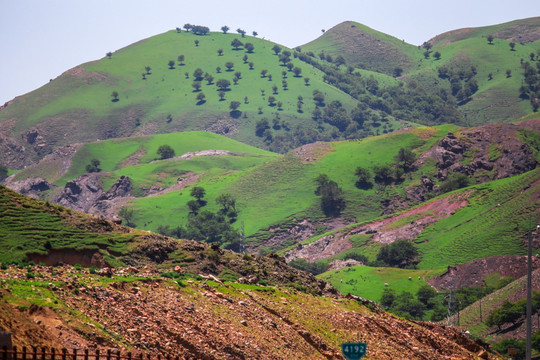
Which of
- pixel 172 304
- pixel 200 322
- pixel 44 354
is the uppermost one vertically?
pixel 44 354

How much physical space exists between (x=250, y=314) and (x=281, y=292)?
8969 millimetres

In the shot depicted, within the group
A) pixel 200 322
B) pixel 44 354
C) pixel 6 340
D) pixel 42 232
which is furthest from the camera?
pixel 42 232

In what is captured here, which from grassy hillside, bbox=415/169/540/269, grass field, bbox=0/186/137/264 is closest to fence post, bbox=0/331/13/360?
grass field, bbox=0/186/137/264

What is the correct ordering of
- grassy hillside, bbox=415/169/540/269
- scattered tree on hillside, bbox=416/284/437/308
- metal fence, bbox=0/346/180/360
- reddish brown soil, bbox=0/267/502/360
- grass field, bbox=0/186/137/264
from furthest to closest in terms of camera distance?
grassy hillside, bbox=415/169/540/269 → scattered tree on hillside, bbox=416/284/437/308 → grass field, bbox=0/186/137/264 → reddish brown soil, bbox=0/267/502/360 → metal fence, bbox=0/346/180/360

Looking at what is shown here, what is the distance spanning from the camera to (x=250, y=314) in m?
51.0

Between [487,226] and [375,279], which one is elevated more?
[487,226]

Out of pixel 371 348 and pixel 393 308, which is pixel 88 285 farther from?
pixel 393 308

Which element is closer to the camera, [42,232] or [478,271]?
[42,232]

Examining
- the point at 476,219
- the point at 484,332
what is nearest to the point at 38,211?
the point at 484,332

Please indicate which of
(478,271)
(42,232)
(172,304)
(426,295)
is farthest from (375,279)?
(172,304)

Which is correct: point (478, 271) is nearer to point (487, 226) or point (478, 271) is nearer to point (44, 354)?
point (487, 226)

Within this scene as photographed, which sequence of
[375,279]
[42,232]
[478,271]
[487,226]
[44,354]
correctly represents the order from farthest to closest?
[487,226]
[375,279]
[478,271]
[42,232]
[44,354]

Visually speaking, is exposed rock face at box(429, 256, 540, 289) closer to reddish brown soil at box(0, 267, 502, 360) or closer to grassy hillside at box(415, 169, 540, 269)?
grassy hillside at box(415, 169, 540, 269)

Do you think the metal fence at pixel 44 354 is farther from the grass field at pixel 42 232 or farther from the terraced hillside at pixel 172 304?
the grass field at pixel 42 232
